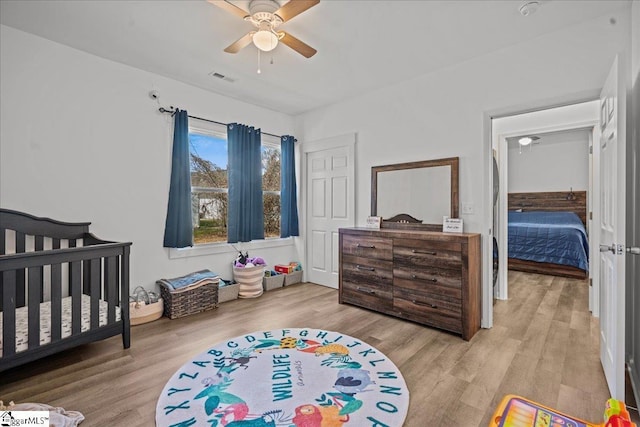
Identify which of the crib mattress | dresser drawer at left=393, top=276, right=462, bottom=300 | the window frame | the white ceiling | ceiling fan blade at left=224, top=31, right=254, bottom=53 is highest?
the white ceiling

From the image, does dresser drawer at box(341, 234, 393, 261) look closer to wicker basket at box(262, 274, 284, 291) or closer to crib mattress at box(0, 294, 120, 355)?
wicker basket at box(262, 274, 284, 291)

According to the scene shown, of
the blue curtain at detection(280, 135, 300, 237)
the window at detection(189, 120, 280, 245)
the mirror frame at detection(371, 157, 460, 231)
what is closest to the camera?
the mirror frame at detection(371, 157, 460, 231)

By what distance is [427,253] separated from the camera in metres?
2.90

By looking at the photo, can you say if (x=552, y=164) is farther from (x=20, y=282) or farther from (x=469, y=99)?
(x=20, y=282)

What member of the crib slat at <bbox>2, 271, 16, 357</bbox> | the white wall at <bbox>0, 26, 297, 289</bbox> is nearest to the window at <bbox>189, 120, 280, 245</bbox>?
the white wall at <bbox>0, 26, 297, 289</bbox>

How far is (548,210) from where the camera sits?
645 cm

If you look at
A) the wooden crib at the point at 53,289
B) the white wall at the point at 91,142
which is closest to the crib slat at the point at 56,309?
the wooden crib at the point at 53,289

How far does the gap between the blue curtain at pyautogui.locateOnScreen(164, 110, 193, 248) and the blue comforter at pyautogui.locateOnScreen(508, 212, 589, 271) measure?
5.42m

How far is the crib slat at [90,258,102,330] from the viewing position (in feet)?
7.60

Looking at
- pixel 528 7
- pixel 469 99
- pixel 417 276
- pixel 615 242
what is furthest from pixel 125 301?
pixel 528 7

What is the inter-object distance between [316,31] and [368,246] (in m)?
2.16

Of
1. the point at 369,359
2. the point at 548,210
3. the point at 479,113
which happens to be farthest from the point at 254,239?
the point at 548,210

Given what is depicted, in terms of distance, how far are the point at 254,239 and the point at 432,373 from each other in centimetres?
282

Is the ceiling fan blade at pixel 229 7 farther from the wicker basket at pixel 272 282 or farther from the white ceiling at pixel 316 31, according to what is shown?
the wicker basket at pixel 272 282
